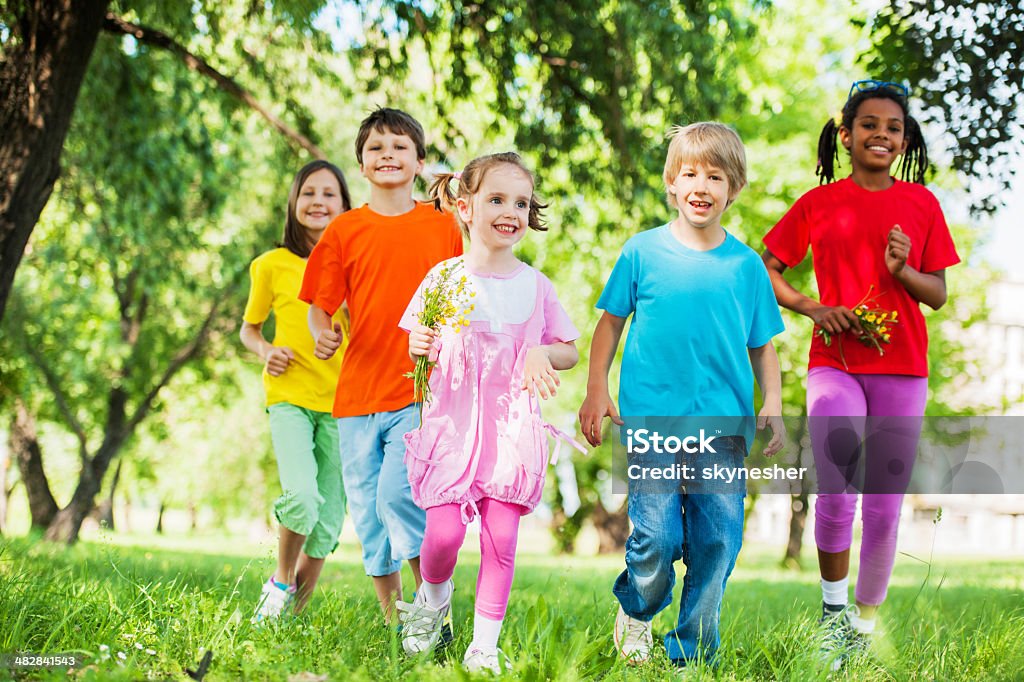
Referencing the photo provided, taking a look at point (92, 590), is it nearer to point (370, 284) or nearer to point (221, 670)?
point (221, 670)

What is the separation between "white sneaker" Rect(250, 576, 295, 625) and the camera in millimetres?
4220

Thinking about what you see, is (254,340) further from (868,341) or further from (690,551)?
(868,341)

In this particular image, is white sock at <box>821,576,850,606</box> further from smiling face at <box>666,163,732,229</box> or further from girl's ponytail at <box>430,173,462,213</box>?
girl's ponytail at <box>430,173,462,213</box>

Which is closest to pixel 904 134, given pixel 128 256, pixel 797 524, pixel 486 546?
pixel 486 546

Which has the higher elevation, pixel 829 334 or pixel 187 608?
pixel 829 334

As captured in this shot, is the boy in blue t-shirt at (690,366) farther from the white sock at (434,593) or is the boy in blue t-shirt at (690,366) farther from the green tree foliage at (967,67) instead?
the green tree foliage at (967,67)

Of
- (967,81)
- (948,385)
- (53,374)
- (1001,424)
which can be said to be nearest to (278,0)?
(967,81)

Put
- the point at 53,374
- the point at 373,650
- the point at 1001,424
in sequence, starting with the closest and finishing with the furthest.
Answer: the point at 373,650
the point at 53,374
the point at 1001,424

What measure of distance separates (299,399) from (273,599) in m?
0.95

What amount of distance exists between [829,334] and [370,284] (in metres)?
2.02

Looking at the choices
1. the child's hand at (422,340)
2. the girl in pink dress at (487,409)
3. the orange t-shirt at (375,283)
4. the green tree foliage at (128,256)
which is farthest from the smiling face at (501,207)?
the green tree foliage at (128,256)

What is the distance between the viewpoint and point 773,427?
372 cm

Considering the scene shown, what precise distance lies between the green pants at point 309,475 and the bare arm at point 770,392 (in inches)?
84.0

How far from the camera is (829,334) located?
4312 mm
